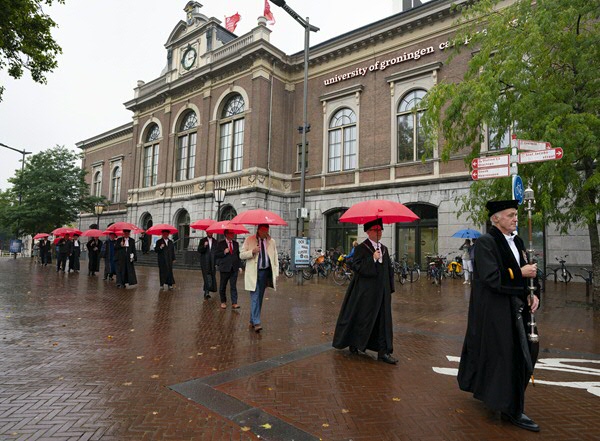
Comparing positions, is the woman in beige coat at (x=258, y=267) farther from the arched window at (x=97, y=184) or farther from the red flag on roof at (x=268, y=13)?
the arched window at (x=97, y=184)

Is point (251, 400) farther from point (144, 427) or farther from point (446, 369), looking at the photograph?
point (446, 369)

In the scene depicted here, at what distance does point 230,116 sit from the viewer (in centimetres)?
2656

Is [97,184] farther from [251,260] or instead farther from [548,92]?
[548,92]

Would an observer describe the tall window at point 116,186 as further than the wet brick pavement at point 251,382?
Yes

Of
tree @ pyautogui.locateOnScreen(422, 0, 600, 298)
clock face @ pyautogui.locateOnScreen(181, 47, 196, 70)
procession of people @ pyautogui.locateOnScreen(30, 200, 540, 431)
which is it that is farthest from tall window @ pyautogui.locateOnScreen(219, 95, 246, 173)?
tree @ pyautogui.locateOnScreen(422, 0, 600, 298)

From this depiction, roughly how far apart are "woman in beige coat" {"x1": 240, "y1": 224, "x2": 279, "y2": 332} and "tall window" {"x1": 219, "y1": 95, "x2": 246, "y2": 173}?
19018 millimetres

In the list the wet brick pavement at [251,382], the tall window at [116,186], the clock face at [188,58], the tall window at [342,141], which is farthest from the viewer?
the tall window at [116,186]

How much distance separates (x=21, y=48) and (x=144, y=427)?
12.2 meters

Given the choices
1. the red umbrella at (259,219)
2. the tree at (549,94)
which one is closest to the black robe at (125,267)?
the red umbrella at (259,219)

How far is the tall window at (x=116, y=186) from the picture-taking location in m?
38.2

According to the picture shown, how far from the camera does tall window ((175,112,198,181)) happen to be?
29062mm

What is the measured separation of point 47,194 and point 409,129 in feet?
91.5

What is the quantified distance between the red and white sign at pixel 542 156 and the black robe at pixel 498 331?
290cm

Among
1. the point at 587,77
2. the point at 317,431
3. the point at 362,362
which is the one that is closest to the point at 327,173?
the point at 587,77
